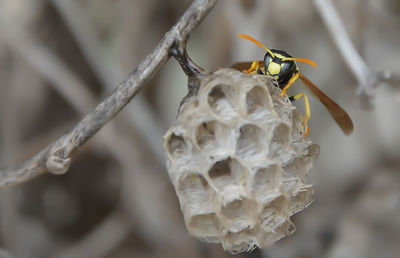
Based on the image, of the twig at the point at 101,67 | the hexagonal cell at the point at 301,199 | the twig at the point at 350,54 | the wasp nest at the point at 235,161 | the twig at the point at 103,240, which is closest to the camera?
the wasp nest at the point at 235,161

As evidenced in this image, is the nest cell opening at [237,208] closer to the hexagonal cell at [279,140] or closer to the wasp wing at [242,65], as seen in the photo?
the hexagonal cell at [279,140]

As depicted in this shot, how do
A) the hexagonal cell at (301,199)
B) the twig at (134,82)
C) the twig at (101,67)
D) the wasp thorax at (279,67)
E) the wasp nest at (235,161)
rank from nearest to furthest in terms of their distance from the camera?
the twig at (134,82) → the wasp nest at (235,161) → the hexagonal cell at (301,199) → the wasp thorax at (279,67) → the twig at (101,67)

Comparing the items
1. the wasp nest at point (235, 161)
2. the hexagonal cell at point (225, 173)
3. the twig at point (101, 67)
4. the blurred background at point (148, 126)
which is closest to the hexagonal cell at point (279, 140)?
the wasp nest at point (235, 161)

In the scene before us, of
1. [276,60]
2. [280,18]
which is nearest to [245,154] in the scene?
[276,60]

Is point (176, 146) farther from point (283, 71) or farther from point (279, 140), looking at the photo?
point (283, 71)

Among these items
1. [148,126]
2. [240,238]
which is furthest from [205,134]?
[148,126]

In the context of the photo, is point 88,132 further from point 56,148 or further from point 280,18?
point 280,18
